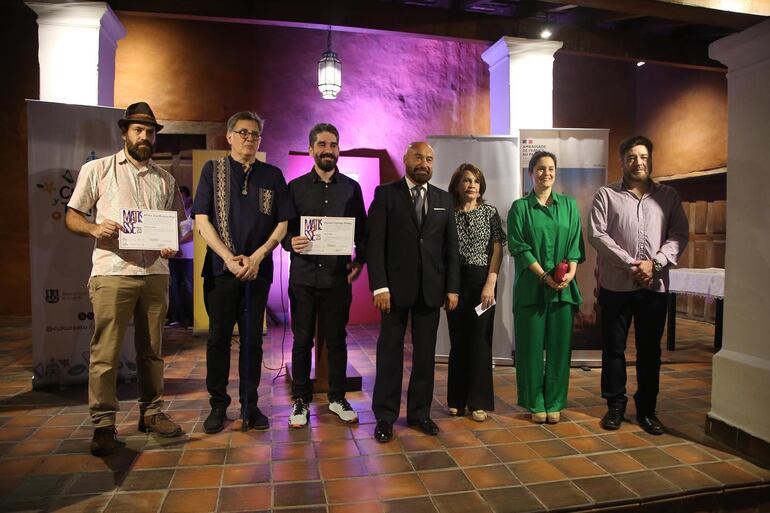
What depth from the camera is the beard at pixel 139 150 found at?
3.15 m

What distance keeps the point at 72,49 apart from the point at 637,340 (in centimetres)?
504

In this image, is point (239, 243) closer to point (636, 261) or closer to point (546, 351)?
point (546, 351)

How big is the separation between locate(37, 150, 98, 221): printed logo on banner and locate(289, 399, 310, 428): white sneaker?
2485 mm

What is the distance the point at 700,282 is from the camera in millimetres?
5848

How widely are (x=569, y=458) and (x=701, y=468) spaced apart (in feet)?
2.28

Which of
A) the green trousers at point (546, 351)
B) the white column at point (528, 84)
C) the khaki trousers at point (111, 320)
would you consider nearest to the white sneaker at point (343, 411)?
the green trousers at point (546, 351)

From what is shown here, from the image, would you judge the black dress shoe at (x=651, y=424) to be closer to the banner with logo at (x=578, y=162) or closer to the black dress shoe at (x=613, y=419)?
the black dress shoe at (x=613, y=419)

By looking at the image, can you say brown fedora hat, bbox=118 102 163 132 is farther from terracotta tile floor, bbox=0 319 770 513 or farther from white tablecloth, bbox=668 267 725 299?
white tablecloth, bbox=668 267 725 299

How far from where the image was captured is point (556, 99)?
28.5 ft

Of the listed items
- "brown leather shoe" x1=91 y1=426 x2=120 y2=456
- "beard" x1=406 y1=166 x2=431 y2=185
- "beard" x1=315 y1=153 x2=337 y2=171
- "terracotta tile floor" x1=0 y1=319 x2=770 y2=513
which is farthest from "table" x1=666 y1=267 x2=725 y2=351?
"brown leather shoe" x1=91 y1=426 x2=120 y2=456

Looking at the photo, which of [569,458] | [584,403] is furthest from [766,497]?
[584,403]

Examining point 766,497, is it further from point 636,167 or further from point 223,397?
point 223,397

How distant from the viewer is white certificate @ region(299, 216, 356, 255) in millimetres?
Result: 3340

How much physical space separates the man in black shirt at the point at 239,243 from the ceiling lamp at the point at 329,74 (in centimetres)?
375
